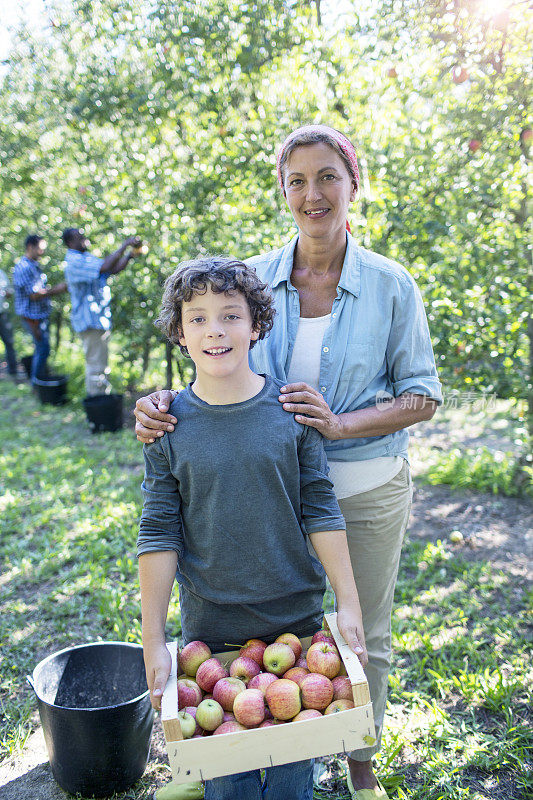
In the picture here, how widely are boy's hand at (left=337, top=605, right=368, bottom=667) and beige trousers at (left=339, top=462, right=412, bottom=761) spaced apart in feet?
1.15

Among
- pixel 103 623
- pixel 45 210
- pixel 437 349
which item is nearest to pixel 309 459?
pixel 103 623

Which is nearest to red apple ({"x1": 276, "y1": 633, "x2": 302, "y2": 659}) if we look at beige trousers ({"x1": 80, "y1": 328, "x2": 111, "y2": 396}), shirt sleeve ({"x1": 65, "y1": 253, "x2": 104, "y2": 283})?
shirt sleeve ({"x1": 65, "y1": 253, "x2": 104, "y2": 283})

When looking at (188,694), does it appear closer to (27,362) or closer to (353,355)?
(353,355)

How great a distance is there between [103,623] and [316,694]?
1.99 metres

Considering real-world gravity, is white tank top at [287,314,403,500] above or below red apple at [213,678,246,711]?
above

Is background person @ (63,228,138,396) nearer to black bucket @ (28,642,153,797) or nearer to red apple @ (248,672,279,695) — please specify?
black bucket @ (28,642,153,797)

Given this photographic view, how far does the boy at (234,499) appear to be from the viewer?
1736 mm

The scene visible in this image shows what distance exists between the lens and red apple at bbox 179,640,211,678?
1.80 metres

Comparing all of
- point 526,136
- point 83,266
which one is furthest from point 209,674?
point 83,266

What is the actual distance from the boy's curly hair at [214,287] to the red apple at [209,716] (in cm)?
103

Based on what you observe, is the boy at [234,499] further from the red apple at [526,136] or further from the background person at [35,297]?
the background person at [35,297]

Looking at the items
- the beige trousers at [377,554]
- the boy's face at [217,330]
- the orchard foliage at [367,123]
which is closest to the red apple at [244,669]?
the beige trousers at [377,554]

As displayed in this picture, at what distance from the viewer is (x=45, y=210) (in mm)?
8992

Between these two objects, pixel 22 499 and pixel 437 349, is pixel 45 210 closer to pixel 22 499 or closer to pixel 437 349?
pixel 22 499
